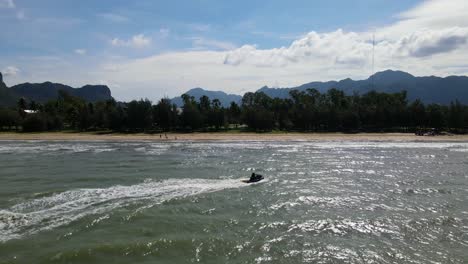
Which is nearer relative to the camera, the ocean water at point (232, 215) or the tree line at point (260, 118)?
the ocean water at point (232, 215)

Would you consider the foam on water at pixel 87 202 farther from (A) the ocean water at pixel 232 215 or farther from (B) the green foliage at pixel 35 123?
(B) the green foliage at pixel 35 123

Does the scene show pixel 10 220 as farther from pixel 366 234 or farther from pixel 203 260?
pixel 366 234

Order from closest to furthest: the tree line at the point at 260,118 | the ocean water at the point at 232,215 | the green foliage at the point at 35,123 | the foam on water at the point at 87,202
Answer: the ocean water at the point at 232,215
the foam on water at the point at 87,202
the tree line at the point at 260,118
the green foliage at the point at 35,123

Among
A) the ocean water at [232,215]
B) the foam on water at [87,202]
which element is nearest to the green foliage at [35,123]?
the ocean water at [232,215]

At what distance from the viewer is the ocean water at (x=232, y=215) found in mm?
18516

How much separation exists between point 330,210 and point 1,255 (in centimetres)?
1840

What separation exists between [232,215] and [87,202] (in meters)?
10.3

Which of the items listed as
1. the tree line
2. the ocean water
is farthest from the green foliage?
the ocean water

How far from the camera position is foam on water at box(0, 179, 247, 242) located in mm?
22469

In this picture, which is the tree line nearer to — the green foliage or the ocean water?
the green foliage

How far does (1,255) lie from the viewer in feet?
59.2

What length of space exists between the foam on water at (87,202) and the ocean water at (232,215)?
8cm

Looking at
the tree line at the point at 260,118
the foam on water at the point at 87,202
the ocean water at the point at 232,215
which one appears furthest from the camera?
the tree line at the point at 260,118

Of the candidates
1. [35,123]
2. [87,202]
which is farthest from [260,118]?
[87,202]
